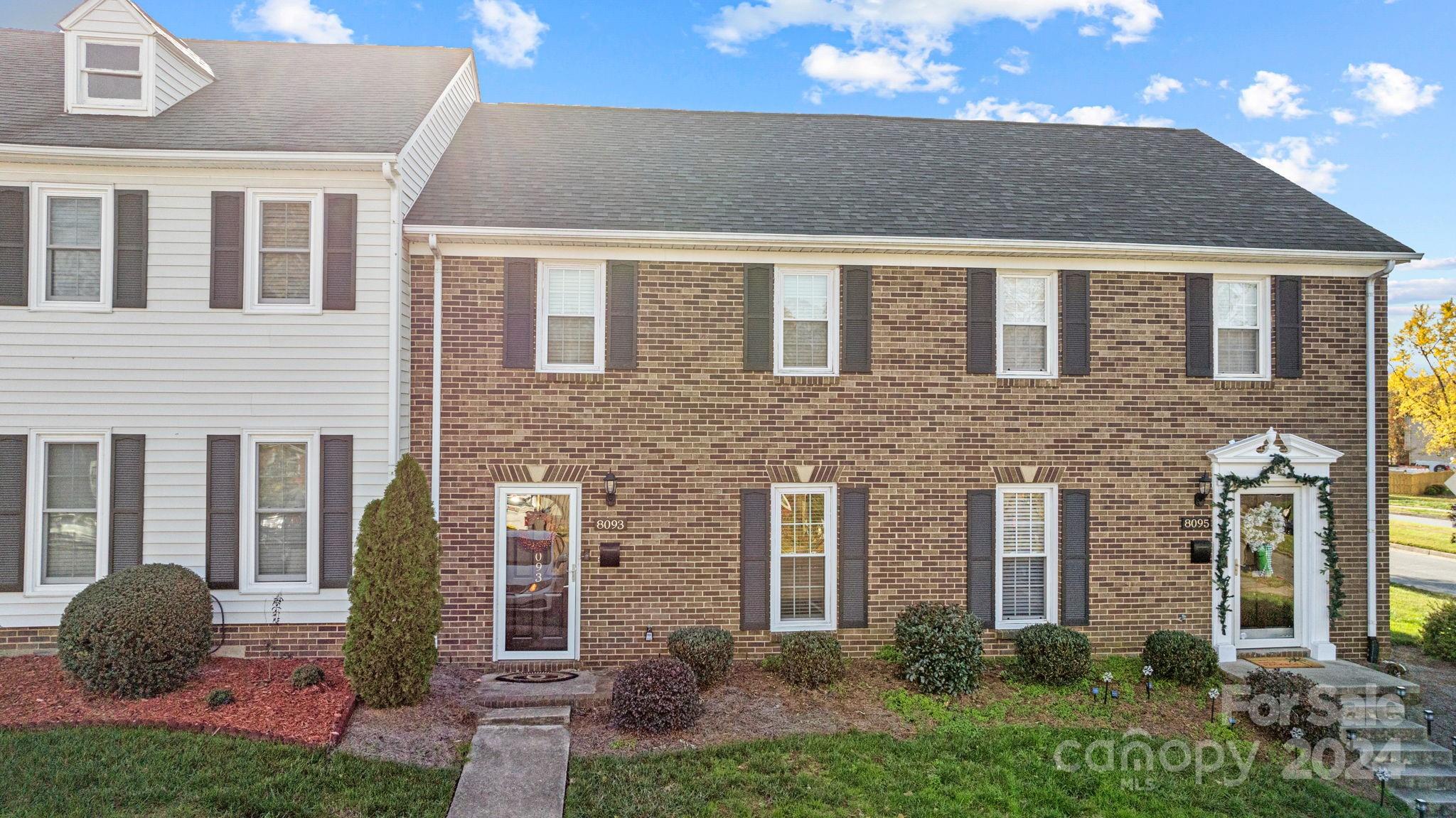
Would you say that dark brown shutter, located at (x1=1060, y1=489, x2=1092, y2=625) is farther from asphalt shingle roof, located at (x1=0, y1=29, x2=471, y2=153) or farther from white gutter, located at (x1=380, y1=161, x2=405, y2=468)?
asphalt shingle roof, located at (x1=0, y1=29, x2=471, y2=153)

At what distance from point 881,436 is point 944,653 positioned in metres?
2.76

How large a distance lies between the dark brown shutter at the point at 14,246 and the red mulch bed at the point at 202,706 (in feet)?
13.8

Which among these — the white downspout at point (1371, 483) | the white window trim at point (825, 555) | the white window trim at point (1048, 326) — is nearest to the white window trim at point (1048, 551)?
the white window trim at point (1048, 326)

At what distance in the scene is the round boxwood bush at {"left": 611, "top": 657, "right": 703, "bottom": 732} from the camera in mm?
7168

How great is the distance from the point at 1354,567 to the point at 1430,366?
16.1 m

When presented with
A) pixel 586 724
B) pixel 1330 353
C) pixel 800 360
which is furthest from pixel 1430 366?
pixel 586 724

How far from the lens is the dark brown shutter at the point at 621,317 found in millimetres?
9047

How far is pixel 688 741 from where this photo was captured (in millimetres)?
7086

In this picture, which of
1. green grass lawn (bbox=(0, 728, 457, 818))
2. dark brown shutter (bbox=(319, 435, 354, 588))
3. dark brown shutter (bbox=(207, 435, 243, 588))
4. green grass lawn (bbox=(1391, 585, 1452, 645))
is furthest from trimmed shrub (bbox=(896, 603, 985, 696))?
dark brown shutter (bbox=(207, 435, 243, 588))

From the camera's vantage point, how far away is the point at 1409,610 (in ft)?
42.7

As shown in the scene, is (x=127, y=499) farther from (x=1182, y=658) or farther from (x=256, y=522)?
(x=1182, y=658)

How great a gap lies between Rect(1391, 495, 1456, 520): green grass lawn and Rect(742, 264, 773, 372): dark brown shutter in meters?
30.5

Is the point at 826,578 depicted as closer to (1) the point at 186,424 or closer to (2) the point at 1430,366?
(1) the point at 186,424

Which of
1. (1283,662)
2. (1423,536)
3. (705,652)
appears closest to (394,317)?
(705,652)
